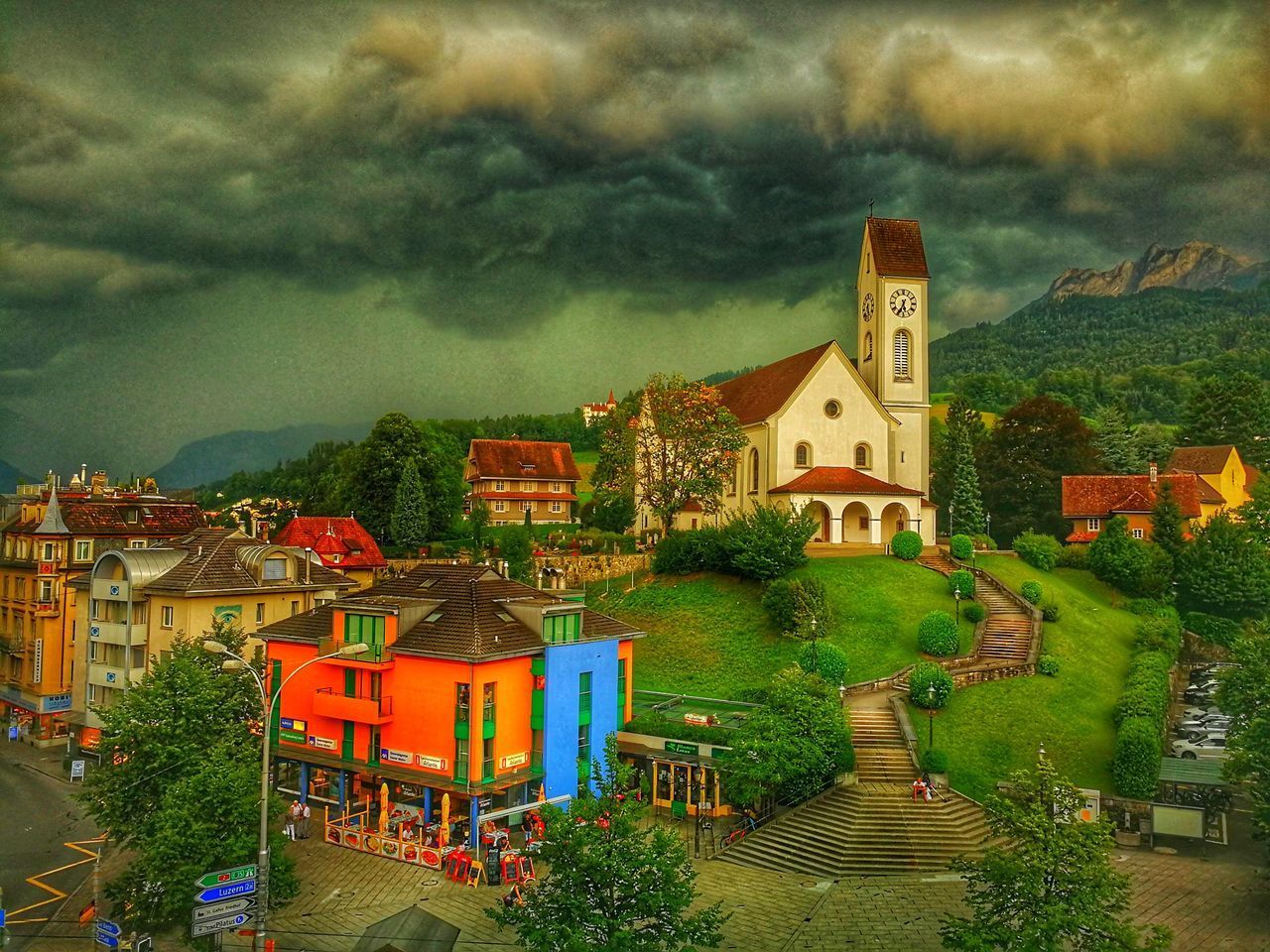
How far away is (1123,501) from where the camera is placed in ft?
207

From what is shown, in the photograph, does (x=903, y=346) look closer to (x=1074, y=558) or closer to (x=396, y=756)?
(x=1074, y=558)

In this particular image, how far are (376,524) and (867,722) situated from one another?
4507 centimetres

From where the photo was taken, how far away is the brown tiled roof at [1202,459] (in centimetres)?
7050

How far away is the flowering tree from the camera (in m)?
55.7

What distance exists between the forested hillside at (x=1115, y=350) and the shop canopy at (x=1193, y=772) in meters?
87.7

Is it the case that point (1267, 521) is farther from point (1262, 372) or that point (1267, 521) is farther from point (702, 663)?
point (1262, 372)

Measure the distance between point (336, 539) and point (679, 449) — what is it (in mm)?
21589

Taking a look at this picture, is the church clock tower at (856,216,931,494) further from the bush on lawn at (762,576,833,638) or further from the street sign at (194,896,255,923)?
the street sign at (194,896,255,923)

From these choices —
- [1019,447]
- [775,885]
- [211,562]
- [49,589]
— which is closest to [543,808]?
[775,885]

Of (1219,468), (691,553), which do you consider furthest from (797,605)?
(1219,468)

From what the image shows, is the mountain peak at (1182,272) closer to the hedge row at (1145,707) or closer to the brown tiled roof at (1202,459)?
the brown tiled roof at (1202,459)

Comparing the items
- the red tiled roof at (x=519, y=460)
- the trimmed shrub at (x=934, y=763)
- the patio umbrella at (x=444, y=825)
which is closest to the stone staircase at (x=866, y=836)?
the trimmed shrub at (x=934, y=763)

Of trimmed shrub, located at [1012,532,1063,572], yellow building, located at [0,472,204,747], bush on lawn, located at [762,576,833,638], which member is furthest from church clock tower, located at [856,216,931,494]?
yellow building, located at [0,472,204,747]

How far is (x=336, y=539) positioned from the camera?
5534 centimetres
